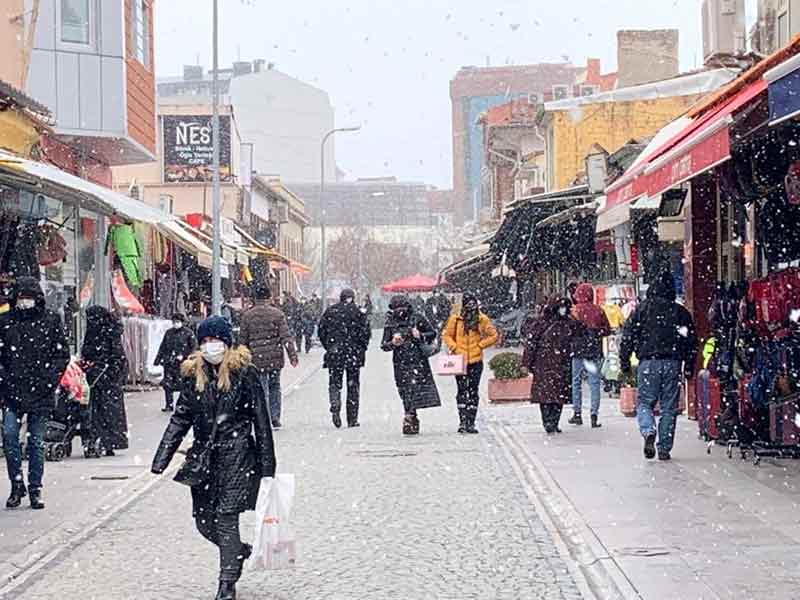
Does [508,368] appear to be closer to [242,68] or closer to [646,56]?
[646,56]

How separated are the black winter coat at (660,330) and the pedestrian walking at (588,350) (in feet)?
12.3

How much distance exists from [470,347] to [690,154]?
20.5 feet

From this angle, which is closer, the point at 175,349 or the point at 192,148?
the point at 175,349

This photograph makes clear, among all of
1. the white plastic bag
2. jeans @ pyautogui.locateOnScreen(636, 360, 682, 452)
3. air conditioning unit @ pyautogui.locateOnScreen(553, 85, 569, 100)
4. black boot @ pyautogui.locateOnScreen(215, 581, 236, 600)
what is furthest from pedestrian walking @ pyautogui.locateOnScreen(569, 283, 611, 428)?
air conditioning unit @ pyautogui.locateOnScreen(553, 85, 569, 100)

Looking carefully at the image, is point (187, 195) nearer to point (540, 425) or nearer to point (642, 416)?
point (540, 425)

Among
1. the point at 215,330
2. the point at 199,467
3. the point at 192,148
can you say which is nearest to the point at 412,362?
the point at 215,330

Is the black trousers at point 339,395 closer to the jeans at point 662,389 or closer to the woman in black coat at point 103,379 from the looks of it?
the woman in black coat at point 103,379

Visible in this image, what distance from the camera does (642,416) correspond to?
1382 centimetres

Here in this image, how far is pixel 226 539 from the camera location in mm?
7840

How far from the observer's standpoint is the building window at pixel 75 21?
2391 cm

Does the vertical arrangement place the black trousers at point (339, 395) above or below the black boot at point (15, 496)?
above

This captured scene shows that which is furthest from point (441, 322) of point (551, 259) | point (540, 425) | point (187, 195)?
point (540, 425)

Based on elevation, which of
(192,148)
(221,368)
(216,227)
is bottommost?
(221,368)

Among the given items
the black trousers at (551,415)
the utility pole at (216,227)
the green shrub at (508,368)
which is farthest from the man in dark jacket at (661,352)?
the utility pole at (216,227)
